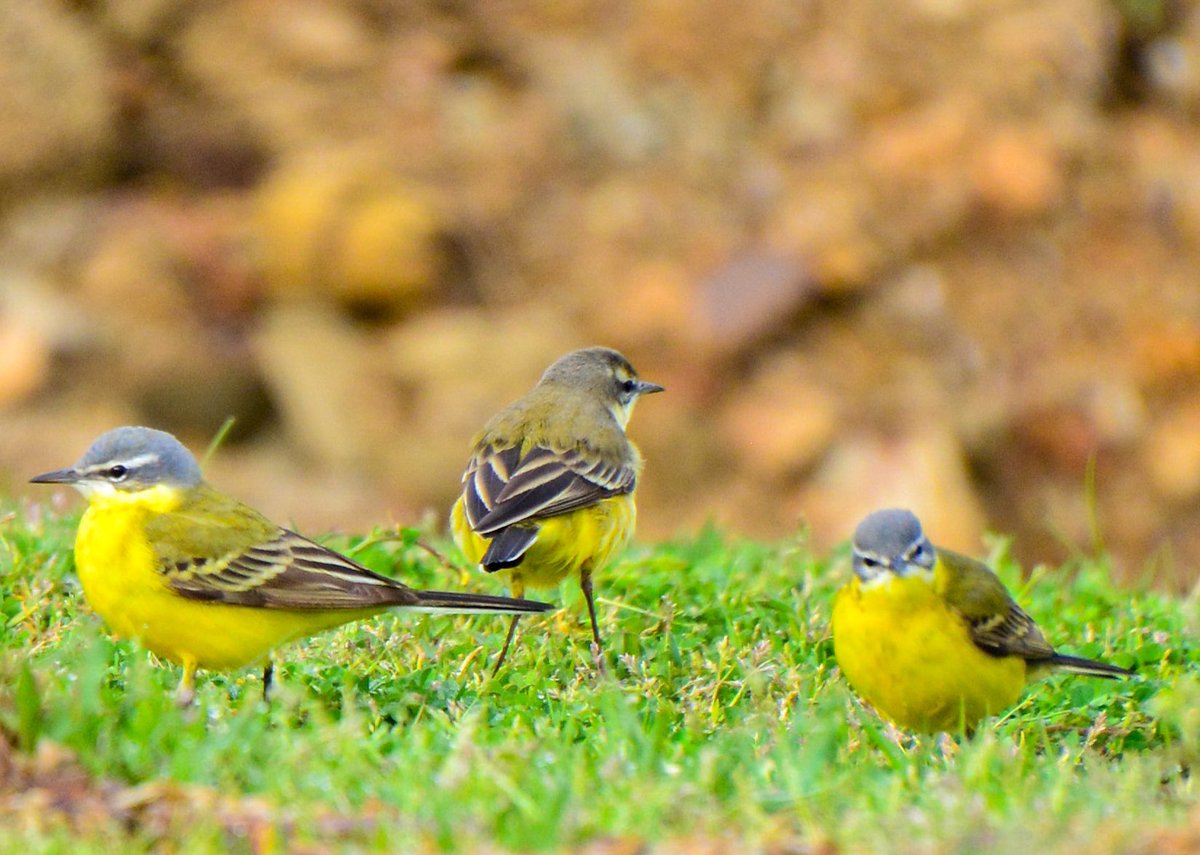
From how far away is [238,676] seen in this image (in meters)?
6.20

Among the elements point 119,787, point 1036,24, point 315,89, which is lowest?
point 119,787

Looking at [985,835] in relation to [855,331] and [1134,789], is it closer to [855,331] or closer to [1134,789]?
[1134,789]

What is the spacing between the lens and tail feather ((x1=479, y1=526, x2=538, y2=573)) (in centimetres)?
643

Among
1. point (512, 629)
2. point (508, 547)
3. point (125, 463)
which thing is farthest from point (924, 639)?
point (125, 463)

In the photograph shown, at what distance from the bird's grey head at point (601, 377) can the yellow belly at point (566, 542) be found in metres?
1.20

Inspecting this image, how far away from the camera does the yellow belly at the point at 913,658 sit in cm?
582

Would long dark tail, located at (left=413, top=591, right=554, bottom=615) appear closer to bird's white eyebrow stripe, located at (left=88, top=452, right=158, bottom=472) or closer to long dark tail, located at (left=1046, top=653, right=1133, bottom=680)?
bird's white eyebrow stripe, located at (left=88, top=452, right=158, bottom=472)

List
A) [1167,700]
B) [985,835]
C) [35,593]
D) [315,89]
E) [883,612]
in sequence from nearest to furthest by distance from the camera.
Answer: [985,835] → [1167,700] → [883,612] → [35,593] → [315,89]

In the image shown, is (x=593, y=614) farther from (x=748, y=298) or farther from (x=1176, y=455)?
(x=1176, y=455)

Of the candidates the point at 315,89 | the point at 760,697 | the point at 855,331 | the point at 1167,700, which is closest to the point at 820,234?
the point at 855,331

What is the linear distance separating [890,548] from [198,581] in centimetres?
238

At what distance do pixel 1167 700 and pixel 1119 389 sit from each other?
9382 millimetres

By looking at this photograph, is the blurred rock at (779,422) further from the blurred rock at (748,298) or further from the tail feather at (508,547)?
the tail feather at (508,547)

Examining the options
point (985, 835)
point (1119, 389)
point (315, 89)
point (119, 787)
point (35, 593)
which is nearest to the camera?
point (985, 835)
